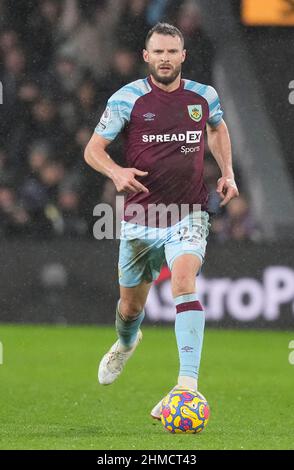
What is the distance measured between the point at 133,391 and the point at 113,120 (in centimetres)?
→ 236

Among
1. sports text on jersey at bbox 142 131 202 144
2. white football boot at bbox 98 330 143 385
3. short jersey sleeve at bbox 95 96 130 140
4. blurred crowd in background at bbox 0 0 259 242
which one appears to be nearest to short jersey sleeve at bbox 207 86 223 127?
sports text on jersey at bbox 142 131 202 144

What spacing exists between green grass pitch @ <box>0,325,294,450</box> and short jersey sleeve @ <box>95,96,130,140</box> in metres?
1.57

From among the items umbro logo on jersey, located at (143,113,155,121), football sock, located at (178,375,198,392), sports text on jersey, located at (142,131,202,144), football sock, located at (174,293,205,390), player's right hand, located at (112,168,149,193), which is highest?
umbro logo on jersey, located at (143,113,155,121)

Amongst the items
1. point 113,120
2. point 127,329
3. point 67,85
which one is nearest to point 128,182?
point 113,120

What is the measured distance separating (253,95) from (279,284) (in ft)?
7.48

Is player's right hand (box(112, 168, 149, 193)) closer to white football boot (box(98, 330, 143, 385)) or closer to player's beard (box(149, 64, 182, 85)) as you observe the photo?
player's beard (box(149, 64, 182, 85))

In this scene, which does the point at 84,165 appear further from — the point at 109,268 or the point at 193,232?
the point at 193,232

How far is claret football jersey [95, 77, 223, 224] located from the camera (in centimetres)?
739

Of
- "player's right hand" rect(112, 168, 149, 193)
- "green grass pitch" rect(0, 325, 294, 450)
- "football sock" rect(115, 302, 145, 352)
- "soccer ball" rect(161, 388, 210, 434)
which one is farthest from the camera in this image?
"football sock" rect(115, 302, 145, 352)

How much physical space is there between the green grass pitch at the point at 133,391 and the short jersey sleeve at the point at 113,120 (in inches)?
61.7

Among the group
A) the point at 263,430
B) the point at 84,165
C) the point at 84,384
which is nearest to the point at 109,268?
the point at 84,165

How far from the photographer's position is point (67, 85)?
46.5ft

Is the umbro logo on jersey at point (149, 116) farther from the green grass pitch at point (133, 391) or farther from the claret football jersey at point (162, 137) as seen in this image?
the green grass pitch at point (133, 391)

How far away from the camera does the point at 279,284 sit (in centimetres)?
1326
